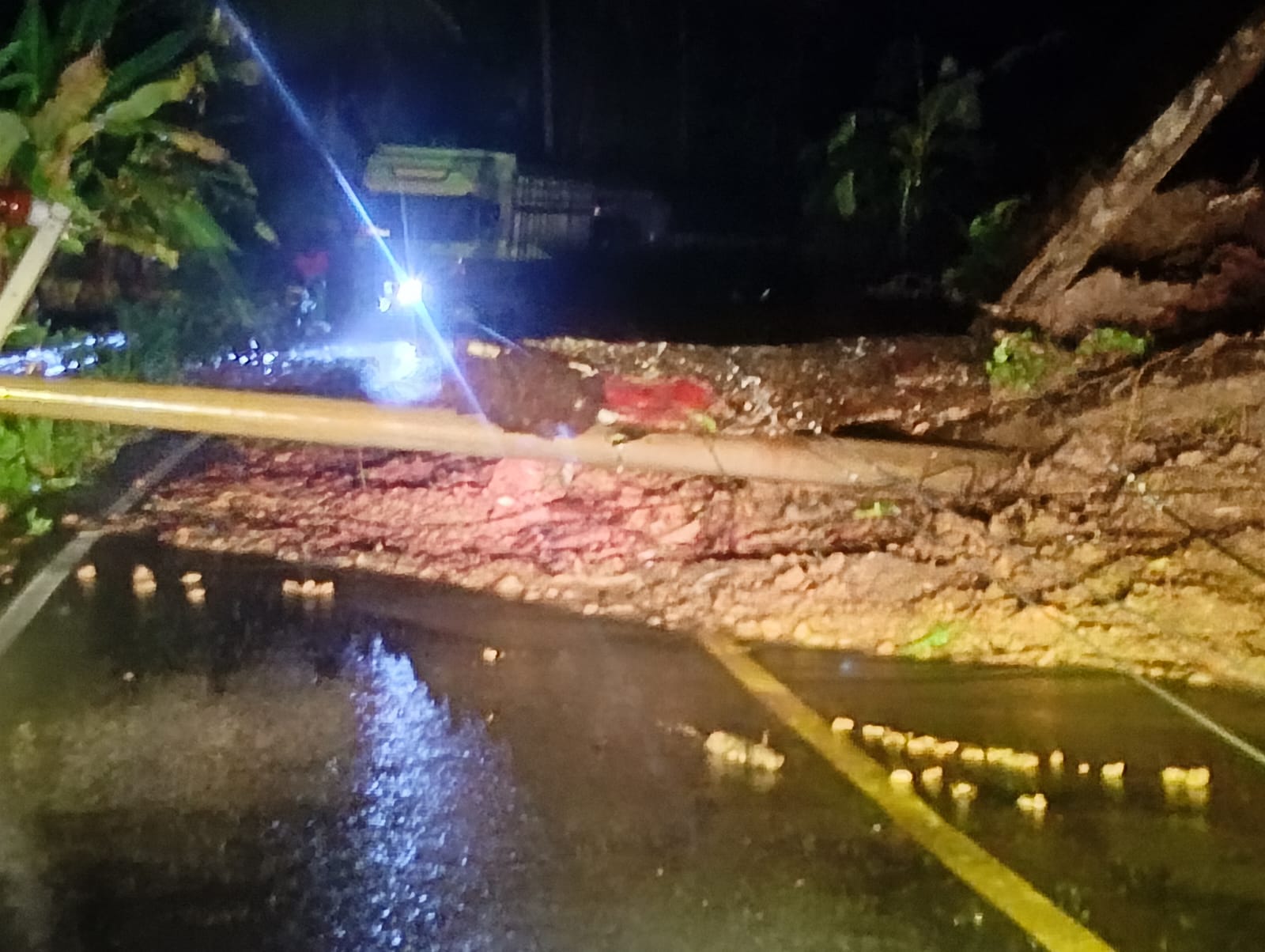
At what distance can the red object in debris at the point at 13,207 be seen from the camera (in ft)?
26.8

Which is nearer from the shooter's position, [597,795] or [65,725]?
[597,795]

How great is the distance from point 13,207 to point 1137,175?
7.94 m

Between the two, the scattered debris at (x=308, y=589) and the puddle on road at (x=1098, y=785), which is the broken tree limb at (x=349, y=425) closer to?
the scattered debris at (x=308, y=589)

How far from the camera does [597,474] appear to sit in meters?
8.13

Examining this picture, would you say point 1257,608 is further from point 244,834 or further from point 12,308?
point 12,308

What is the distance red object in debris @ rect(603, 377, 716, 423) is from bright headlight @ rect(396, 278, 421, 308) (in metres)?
6.51

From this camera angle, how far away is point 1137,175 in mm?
10141

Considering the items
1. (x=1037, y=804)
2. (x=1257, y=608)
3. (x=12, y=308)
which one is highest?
(x=12, y=308)

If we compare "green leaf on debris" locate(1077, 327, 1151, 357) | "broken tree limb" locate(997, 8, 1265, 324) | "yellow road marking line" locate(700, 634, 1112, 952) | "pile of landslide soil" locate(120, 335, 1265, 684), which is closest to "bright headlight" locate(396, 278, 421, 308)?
"pile of landslide soil" locate(120, 335, 1265, 684)

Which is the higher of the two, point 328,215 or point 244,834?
point 328,215

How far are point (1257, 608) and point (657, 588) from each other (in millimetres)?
2955

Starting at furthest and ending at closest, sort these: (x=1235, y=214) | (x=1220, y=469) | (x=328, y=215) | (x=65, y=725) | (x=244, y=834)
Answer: (x=328, y=215) → (x=1235, y=214) → (x=1220, y=469) → (x=65, y=725) → (x=244, y=834)

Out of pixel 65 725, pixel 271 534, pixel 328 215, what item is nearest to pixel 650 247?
pixel 328 215

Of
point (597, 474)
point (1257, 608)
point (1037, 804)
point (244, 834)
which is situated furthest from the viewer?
point (597, 474)
